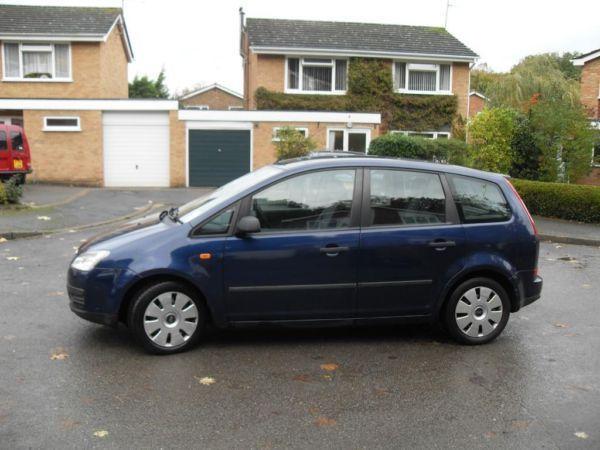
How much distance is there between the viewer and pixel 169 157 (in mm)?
25422

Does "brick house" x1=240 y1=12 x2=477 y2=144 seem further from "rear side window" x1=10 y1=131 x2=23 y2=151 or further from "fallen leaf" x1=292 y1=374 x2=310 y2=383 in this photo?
"fallen leaf" x1=292 y1=374 x2=310 y2=383

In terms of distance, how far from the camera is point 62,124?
980 inches

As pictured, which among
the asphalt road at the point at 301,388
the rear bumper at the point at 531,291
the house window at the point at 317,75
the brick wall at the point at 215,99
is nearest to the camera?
the asphalt road at the point at 301,388

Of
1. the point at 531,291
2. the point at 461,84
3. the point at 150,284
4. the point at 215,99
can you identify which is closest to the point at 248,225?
the point at 150,284

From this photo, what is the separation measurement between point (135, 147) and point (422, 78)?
1291cm

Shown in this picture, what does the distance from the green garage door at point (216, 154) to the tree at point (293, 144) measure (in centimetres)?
251

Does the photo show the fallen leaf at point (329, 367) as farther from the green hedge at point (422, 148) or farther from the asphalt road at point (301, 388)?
the green hedge at point (422, 148)

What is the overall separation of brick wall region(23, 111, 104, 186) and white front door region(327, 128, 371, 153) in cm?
892

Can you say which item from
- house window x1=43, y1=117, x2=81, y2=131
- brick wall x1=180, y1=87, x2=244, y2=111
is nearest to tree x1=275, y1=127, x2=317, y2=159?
house window x1=43, y1=117, x2=81, y2=131

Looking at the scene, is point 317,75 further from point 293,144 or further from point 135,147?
point 135,147

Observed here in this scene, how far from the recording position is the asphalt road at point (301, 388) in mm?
4066

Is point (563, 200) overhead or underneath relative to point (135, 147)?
underneath

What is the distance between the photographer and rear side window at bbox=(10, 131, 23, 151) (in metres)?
19.6

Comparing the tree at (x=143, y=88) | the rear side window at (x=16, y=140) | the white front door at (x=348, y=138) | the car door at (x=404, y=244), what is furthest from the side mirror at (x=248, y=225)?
the tree at (x=143, y=88)
